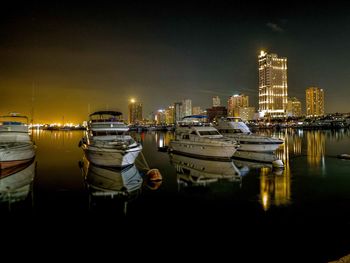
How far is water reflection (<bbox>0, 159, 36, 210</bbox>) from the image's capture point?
15461 mm

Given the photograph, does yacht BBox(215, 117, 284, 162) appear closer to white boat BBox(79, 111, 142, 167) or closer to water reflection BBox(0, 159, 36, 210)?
white boat BBox(79, 111, 142, 167)

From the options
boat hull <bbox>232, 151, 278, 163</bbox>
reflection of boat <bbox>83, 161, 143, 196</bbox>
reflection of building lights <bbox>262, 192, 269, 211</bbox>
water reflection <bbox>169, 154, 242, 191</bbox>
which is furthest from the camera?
boat hull <bbox>232, 151, 278, 163</bbox>

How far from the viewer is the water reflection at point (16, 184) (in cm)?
1546

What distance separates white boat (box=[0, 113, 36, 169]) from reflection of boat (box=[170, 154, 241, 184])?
531 inches

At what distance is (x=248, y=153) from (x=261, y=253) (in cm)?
2539

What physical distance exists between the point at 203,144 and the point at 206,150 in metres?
0.69

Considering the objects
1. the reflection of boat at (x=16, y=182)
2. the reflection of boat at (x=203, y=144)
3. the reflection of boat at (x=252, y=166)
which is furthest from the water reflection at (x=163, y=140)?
the reflection of boat at (x=16, y=182)

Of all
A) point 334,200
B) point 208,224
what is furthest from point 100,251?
point 334,200

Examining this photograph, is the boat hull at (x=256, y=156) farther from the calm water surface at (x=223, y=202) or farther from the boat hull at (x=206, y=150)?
the calm water surface at (x=223, y=202)

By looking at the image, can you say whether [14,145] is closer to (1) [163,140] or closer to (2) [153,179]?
(2) [153,179]

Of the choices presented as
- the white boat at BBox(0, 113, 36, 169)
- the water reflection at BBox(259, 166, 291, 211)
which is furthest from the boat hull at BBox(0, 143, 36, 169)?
the water reflection at BBox(259, 166, 291, 211)

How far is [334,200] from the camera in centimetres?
1445

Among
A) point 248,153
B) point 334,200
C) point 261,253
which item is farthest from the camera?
point 248,153

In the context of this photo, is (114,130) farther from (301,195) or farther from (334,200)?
(334,200)
